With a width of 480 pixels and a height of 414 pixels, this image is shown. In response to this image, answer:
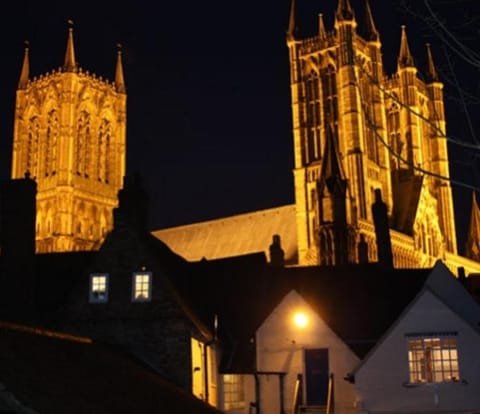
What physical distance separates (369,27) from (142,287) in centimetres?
9044

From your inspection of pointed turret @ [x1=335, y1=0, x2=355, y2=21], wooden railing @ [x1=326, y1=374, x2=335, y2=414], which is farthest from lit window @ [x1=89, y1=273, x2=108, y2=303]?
pointed turret @ [x1=335, y1=0, x2=355, y2=21]

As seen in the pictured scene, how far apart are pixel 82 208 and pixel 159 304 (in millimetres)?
90804

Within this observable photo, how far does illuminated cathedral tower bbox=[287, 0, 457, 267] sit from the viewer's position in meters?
99.5

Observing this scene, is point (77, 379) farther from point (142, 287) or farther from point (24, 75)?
point (24, 75)

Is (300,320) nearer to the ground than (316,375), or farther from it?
farther from it

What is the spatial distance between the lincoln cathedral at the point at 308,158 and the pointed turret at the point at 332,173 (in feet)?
0.50

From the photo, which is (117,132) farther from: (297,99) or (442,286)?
(442,286)

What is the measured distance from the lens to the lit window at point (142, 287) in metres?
30.2

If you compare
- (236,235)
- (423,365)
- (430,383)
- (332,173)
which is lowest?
(430,383)

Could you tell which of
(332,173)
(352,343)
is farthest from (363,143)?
(352,343)

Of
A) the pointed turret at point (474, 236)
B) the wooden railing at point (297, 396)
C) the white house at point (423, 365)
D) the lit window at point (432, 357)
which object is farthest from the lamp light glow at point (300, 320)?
the pointed turret at point (474, 236)

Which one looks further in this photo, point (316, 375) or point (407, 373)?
point (316, 375)

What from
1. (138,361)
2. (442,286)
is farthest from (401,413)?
(138,361)

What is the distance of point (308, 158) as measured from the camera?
106 metres
